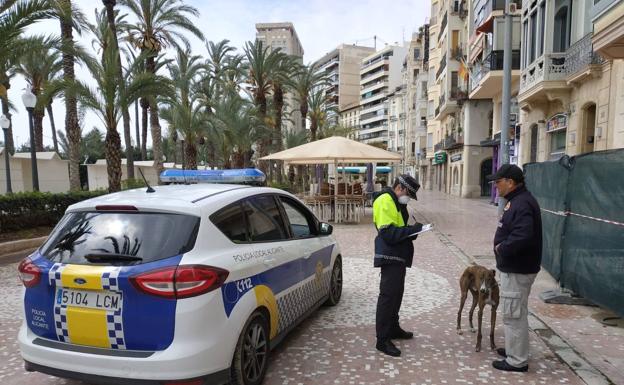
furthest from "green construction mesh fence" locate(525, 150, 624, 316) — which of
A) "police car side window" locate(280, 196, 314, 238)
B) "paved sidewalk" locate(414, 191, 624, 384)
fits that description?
"police car side window" locate(280, 196, 314, 238)

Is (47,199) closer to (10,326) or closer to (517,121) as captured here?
(10,326)

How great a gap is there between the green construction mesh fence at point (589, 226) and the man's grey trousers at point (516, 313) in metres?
1.74

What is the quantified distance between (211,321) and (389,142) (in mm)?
91850

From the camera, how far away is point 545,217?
7.24 metres

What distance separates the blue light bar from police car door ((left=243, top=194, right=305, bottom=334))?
1.46 metres

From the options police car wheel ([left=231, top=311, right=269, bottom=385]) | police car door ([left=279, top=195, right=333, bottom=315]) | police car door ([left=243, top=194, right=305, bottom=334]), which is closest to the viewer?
police car wheel ([left=231, top=311, right=269, bottom=385])

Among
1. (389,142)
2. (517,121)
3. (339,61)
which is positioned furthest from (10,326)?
(339,61)

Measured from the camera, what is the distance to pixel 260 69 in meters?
24.8

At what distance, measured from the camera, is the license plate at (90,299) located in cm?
273

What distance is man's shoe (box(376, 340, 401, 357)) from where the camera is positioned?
4.00 metres

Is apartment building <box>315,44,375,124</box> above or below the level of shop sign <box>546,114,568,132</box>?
above

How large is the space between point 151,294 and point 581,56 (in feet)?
51.2

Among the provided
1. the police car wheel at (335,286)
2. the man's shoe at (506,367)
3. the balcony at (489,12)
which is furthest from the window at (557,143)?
the man's shoe at (506,367)

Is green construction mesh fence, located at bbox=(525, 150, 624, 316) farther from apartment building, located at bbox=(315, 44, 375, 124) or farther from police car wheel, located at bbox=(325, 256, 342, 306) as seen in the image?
apartment building, located at bbox=(315, 44, 375, 124)
